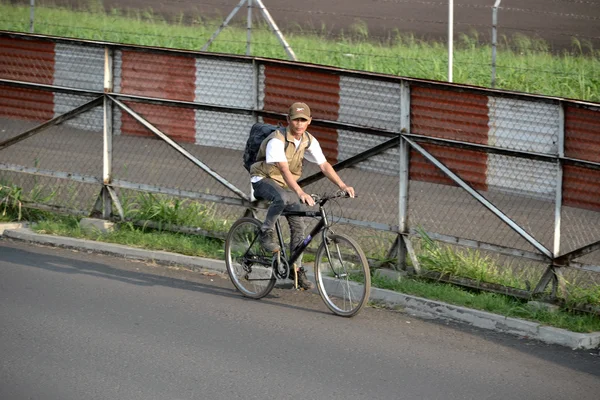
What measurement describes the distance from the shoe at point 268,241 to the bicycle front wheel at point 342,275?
0.46 m

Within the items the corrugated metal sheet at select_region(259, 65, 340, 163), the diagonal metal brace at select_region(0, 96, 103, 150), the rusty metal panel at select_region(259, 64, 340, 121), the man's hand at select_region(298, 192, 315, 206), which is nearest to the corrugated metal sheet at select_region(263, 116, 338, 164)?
the corrugated metal sheet at select_region(259, 65, 340, 163)

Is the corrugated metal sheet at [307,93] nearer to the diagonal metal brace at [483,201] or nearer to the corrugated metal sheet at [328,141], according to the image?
the corrugated metal sheet at [328,141]

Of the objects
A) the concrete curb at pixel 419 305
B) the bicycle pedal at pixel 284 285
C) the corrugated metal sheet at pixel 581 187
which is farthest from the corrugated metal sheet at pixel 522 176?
the bicycle pedal at pixel 284 285

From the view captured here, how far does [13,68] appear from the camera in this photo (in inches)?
482

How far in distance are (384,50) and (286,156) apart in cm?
964

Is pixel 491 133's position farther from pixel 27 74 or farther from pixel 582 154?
pixel 27 74

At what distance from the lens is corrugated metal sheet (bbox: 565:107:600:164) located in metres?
8.88

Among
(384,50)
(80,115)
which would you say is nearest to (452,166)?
(80,115)

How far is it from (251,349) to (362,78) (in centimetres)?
313

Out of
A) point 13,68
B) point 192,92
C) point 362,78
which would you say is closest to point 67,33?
point 13,68

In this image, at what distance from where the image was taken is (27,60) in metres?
12.1

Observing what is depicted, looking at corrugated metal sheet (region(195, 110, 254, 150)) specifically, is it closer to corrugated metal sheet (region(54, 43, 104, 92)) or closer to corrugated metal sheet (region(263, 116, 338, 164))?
corrugated metal sheet (region(263, 116, 338, 164))

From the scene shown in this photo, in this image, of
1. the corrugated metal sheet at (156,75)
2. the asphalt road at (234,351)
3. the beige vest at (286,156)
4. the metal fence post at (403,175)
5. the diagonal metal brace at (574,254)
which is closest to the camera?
the asphalt road at (234,351)

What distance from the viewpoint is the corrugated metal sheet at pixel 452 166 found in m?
9.59
